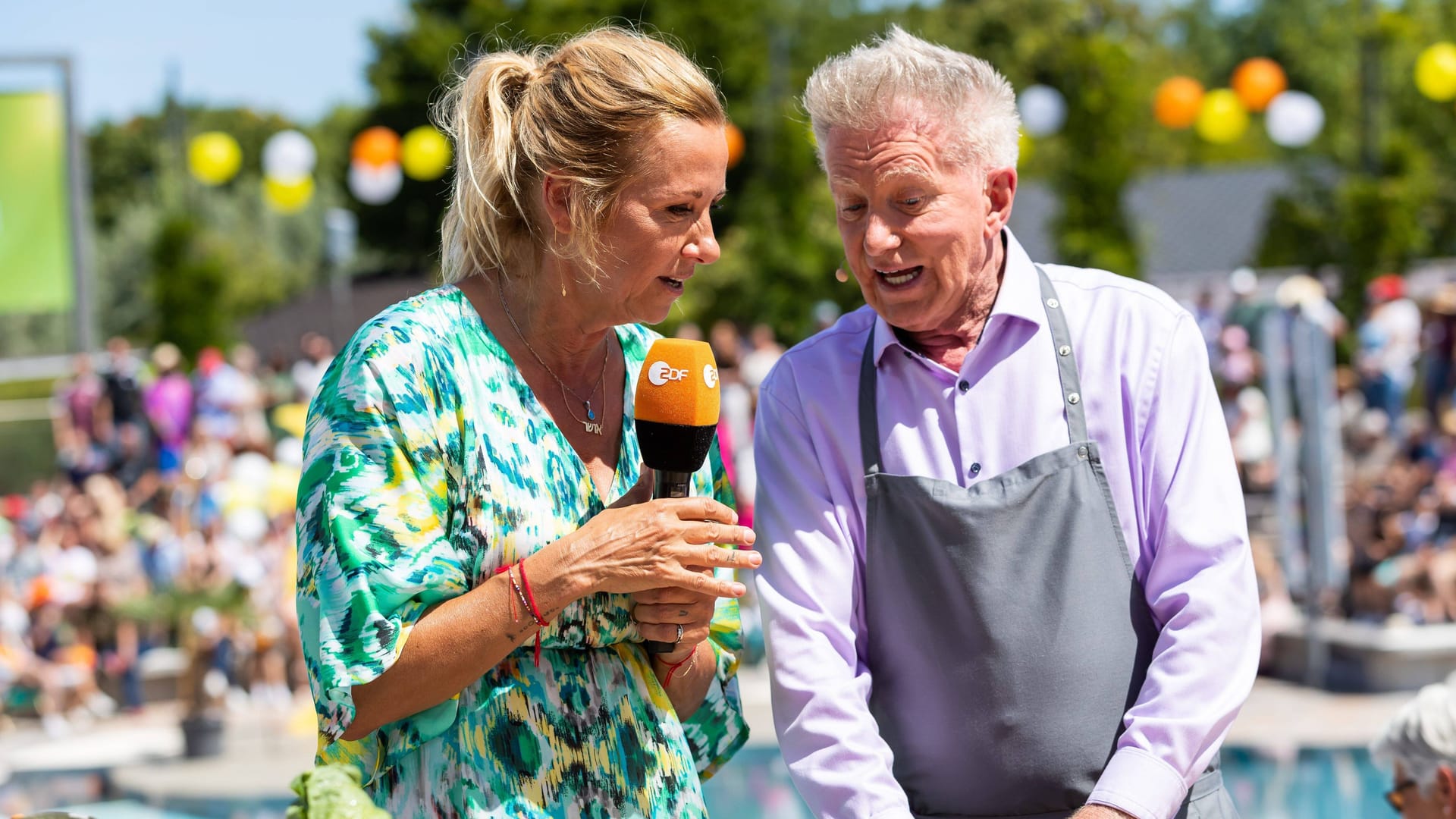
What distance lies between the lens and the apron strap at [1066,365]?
2.47 m

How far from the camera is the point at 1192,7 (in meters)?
81.2

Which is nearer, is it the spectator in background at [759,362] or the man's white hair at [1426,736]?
the man's white hair at [1426,736]

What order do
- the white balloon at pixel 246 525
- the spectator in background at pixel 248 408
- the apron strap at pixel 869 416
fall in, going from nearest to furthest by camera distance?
the apron strap at pixel 869 416 → the white balloon at pixel 246 525 → the spectator in background at pixel 248 408

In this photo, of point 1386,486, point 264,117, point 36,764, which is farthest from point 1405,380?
point 264,117

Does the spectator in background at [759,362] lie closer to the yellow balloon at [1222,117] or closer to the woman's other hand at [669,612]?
the yellow balloon at [1222,117]

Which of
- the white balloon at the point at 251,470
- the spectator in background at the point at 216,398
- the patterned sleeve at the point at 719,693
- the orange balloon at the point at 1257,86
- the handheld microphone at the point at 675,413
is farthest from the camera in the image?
the orange balloon at the point at 1257,86

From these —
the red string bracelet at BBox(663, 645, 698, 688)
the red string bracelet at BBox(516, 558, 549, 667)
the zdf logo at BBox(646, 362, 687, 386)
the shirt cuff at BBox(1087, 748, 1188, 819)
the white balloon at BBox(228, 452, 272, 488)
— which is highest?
the zdf logo at BBox(646, 362, 687, 386)

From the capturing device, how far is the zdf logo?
7.52ft

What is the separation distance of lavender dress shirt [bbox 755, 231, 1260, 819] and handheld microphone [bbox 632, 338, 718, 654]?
0.99 feet

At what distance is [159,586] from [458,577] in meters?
9.90

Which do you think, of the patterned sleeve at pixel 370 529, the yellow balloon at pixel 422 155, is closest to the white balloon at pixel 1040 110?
the yellow balloon at pixel 422 155

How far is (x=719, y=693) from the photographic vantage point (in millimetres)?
2666

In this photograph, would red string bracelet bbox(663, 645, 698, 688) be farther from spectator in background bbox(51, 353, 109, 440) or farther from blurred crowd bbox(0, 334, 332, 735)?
spectator in background bbox(51, 353, 109, 440)

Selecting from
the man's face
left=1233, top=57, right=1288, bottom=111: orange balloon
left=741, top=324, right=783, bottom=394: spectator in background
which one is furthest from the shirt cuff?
left=1233, top=57, right=1288, bottom=111: orange balloon
